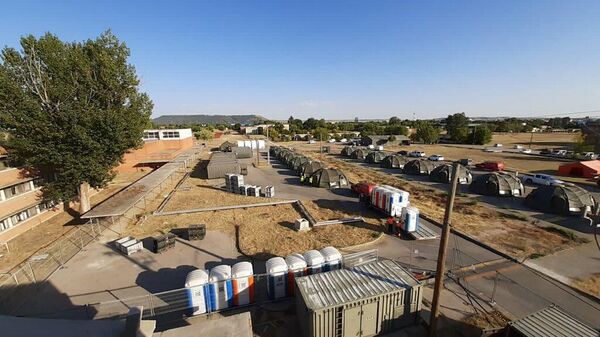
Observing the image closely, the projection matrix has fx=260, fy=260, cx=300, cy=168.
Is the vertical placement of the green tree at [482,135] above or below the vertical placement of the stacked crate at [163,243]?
above

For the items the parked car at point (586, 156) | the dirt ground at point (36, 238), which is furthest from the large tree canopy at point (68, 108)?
the parked car at point (586, 156)

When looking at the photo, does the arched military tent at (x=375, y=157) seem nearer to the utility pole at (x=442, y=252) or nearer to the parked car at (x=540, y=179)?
the parked car at (x=540, y=179)

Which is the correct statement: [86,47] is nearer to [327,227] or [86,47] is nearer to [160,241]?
[160,241]

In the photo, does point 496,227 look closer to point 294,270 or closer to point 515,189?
point 515,189

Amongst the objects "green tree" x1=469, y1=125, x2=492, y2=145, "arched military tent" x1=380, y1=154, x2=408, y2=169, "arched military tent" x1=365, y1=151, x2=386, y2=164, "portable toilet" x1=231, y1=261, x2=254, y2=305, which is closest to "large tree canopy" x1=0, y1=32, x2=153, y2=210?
"portable toilet" x1=231, y1=261, x2=254, y2=305

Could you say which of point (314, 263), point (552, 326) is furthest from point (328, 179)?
point (552, 326)

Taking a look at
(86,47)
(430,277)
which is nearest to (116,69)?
(86,47)

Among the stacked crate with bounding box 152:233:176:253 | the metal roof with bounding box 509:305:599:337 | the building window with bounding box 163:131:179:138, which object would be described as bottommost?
the stacked crate with bounding box 152:233:176:253

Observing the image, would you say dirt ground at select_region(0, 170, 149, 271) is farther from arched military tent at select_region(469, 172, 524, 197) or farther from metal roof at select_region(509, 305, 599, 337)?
arched military tent at select_region(469, 172, 524, 197)
